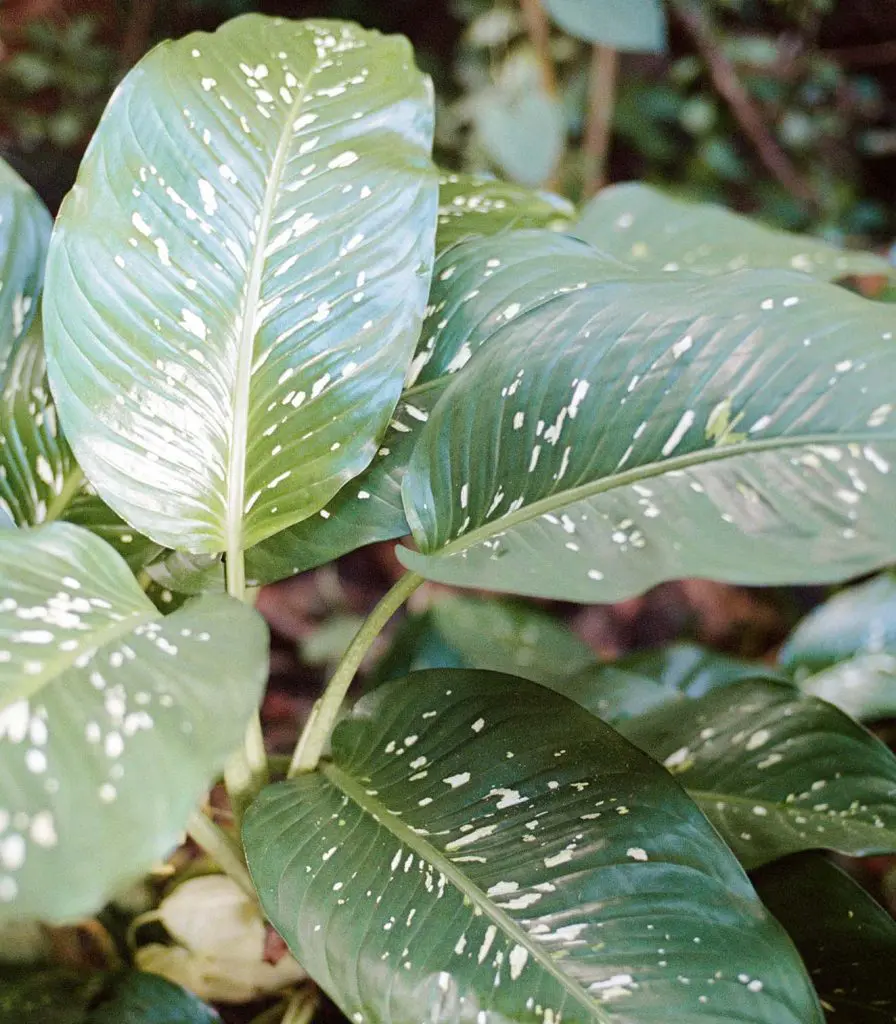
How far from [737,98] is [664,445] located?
6.32 ft

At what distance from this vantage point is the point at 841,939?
62cm

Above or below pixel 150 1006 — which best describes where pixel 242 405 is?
above

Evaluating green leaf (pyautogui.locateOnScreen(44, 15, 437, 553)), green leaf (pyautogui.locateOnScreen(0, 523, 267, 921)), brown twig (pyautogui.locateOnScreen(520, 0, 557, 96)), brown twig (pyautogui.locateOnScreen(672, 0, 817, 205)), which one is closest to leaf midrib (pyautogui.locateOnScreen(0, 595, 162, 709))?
green leaf (pyautogui.locateOnScreen(0, 523, 267, 921))

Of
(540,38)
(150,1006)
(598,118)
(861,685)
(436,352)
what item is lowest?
(150,1006)

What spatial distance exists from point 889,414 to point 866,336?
0.06 meters

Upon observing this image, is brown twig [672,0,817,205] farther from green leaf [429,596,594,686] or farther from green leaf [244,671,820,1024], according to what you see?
green leaf [244,671,820,1024]

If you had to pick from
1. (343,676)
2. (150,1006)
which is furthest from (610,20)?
(150,1006)

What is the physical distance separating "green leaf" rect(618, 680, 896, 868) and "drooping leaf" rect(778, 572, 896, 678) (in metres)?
0.29

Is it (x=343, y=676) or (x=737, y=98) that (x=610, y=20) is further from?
(x=343, y=676)

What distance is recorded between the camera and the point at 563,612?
5.53ft

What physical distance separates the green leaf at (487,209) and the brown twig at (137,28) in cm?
177

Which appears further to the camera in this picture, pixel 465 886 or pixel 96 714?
pixel 465 886

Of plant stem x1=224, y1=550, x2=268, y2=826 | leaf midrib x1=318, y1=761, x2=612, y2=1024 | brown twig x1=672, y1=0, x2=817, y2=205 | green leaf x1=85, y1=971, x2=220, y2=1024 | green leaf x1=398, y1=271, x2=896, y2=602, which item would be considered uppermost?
brown twig x1=672, y1=0, x2=817, y2=205

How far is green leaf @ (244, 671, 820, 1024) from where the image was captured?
1.47ft
